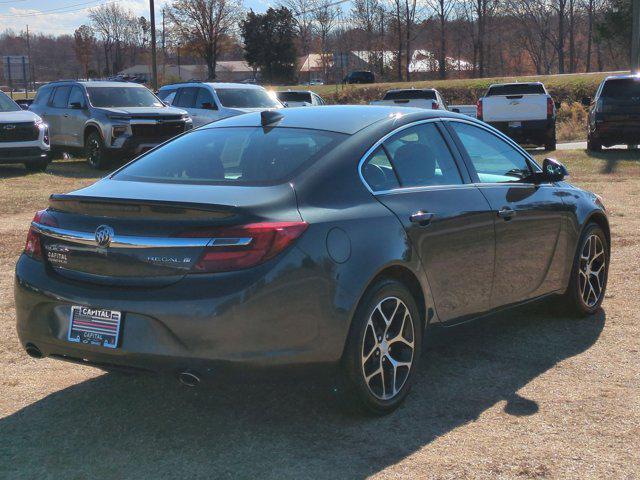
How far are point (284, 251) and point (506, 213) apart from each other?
189cm

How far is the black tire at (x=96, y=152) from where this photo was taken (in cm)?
1839

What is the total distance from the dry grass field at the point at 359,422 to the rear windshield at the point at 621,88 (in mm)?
15791

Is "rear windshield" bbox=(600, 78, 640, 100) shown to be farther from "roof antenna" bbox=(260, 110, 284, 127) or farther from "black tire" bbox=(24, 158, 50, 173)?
"roof antenna" bbox=(260, 110, 284, 127)

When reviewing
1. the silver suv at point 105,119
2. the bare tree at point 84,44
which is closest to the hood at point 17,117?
the silver suv at point 105,119

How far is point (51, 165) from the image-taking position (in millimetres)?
19953

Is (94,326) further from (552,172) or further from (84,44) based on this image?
(84,44)

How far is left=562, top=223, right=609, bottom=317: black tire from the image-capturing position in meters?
5.90

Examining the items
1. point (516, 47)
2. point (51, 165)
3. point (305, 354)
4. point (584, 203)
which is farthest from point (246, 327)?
point (516, 47)

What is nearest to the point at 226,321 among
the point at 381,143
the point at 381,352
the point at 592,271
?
the point at 381,352

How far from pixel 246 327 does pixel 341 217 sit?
72 cm

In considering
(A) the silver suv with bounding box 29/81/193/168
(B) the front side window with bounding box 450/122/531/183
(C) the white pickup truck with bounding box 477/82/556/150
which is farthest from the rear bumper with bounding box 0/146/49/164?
(B) the front side window with bounding box 450/122/531/183

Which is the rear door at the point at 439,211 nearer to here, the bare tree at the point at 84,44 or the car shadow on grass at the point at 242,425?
the car shadow on grass at the point at 242,425

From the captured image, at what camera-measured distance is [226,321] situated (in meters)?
3.60

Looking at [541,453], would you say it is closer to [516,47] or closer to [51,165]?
[51,165]
